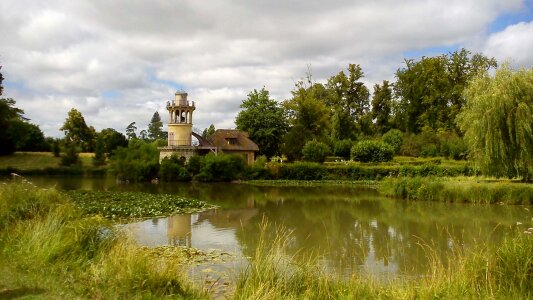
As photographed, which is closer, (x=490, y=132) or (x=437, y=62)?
(x=490, y=132)

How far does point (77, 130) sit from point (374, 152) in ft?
124

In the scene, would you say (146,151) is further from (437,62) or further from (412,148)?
(437,62)

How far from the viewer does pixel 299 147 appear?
159 ft

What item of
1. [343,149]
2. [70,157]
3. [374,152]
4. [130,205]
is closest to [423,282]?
[130,205]

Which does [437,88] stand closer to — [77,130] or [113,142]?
[113,142]

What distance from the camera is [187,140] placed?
46.6m

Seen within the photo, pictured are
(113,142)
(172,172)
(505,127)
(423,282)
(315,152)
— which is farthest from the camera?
(113,142)

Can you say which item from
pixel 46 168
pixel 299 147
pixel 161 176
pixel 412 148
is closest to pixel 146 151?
pixel 161 176

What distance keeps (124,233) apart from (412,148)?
1703 inches

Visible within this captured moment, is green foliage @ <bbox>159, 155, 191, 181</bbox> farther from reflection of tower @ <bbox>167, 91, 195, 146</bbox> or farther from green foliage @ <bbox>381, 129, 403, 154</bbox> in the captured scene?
green foliage @ <bbox>381, 129, 403, 154</bbox>

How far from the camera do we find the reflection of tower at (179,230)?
43.9 ft

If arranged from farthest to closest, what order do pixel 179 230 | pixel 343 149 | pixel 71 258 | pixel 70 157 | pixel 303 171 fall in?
pixel 343 149, pixel 70 157, pixel 303 171, pixel 179 230, pixel 71 258

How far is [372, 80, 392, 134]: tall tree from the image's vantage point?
6003cm

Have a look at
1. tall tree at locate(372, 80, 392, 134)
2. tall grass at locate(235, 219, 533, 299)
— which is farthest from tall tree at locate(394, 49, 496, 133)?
tall grass at locate(235, 219, 533, 299)
